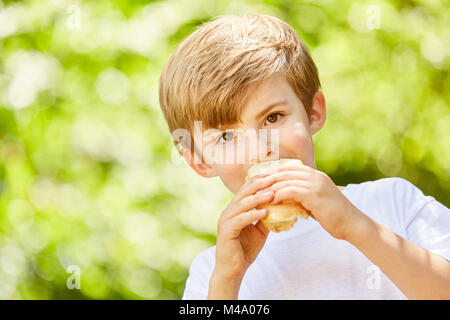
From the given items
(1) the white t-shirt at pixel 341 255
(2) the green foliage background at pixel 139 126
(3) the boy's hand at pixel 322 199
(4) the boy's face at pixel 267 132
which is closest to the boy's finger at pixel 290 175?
(3) the boy's hand at pixel 322 199

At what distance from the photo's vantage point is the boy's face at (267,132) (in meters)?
1.25

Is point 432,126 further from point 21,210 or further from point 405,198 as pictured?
point 21,210

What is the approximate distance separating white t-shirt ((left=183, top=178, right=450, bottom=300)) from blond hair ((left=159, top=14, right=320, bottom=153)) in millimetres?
314

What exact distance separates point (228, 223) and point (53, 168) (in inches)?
60.0

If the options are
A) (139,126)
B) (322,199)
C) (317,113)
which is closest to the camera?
(322,199)

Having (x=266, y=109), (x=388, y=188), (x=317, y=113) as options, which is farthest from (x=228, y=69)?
(x=388, y=188)

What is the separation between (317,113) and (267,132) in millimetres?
285

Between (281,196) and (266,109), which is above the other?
(266,109)

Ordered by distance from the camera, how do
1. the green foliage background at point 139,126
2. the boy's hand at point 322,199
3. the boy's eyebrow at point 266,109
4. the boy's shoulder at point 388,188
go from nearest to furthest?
the boy's hand at point 322,199, the boy's eyebrow at point 266,109, the boy's shoulder at point 388,188, the green foliage background at point 139,126

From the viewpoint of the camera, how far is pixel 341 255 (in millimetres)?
1368

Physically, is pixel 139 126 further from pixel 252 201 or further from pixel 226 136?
pixel 252 201

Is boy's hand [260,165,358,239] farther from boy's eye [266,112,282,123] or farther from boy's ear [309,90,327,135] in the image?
boy's ear [309,90,327,135]

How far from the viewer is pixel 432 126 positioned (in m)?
2.46

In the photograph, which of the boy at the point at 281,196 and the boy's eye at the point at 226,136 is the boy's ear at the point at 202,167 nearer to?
the boy at the point at 281,196
